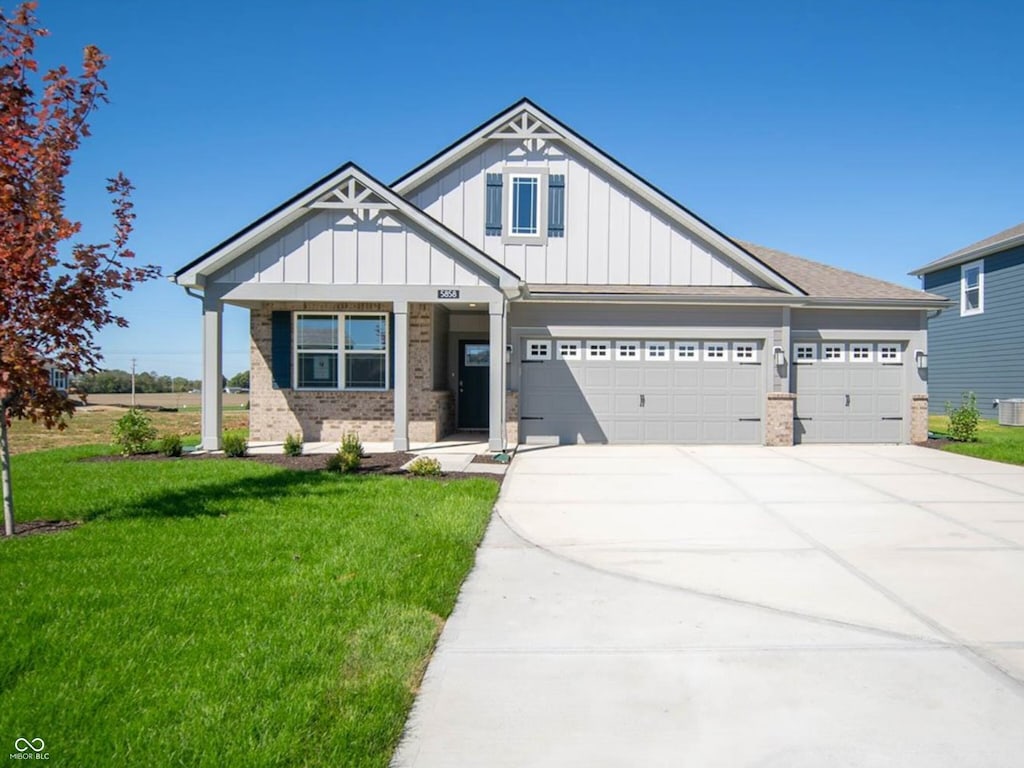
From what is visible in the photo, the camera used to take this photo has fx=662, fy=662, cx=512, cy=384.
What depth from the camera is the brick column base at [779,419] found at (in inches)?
585

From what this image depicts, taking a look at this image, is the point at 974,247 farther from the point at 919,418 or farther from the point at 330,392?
the point at 330,392

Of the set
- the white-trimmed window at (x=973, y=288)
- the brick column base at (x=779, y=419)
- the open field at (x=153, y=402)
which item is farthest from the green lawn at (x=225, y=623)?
the open field at (x=153, y=402)

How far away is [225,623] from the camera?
4246 millimetres

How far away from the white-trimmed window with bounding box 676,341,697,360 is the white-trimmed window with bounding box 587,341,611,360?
158 centimetres

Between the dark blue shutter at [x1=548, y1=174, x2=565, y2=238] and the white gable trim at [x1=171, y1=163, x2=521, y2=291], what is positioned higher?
the dark blue shutter at [x1=548, y1=174, x2=565, y2=238]

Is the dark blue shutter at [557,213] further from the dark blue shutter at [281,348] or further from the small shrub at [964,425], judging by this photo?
the small shrub at [964,425]

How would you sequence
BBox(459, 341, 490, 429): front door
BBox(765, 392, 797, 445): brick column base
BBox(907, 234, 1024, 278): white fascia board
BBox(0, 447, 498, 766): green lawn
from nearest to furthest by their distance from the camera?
BBox(0, 447, 498, 766): green lawn → BBox(765, 392, 797, 445): brick column base → BBox(459, 341, 490, 429): front door → BBox(907, 234, 1024, 278): white fascia board

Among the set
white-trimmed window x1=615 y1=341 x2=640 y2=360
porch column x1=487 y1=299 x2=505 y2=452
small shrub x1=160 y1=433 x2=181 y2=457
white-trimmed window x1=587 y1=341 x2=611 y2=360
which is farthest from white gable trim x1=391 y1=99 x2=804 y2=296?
small shrub x1=160 y1=433 x2=181 y2=457

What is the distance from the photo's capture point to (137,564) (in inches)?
214

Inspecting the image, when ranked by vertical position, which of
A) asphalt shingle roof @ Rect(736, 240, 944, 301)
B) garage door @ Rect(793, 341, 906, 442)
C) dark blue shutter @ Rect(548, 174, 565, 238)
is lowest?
garage door @ Rect(793, 341, 906, 442)

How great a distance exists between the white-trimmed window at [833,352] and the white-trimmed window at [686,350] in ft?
10.3

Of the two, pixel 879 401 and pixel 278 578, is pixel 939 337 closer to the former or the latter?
pixel 879 401

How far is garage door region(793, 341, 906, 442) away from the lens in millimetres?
15445

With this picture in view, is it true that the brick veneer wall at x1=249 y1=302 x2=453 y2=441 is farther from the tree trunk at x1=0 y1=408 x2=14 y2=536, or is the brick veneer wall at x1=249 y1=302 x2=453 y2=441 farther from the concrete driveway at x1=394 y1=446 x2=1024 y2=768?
the tree trunk at x1=0 y1=408 x2=14 y2=536
